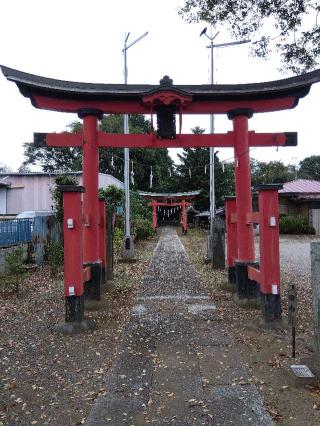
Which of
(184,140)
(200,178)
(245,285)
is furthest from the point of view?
(200,178)

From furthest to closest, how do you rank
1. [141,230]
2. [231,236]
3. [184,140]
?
[141,230] → [231,236] → [184,140]

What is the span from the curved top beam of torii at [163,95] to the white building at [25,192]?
15416 mm

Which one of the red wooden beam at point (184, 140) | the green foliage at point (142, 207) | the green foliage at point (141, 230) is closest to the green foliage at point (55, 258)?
the red wooden beam at point (184, 140)

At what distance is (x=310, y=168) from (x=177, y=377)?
59589 millimetres

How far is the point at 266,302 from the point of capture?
609 centimetres

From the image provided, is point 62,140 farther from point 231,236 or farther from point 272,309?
point 272,309

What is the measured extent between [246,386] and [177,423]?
40.3 inches

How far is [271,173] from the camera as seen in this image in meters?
52.5

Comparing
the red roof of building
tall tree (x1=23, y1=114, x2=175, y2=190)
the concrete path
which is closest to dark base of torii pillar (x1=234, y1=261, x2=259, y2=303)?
the concrete path

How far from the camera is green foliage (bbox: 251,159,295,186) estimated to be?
5059 cm

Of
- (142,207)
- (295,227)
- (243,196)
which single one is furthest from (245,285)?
(142,207)

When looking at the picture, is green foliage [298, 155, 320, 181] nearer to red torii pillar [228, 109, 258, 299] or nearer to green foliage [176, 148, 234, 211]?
green foliage [176, 148, 234, 211]

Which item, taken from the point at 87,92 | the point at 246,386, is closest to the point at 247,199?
the point at 87,92

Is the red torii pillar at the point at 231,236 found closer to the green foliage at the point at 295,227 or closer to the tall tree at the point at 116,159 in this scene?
the green foliage at the point at 295,227
